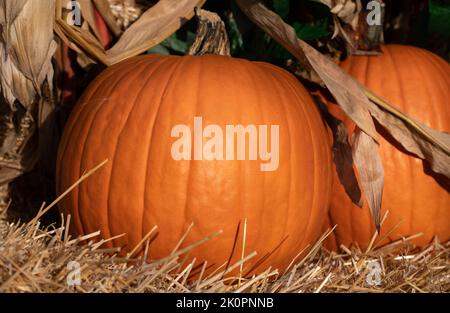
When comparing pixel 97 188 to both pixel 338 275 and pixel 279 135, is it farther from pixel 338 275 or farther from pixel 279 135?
pixel 338 275

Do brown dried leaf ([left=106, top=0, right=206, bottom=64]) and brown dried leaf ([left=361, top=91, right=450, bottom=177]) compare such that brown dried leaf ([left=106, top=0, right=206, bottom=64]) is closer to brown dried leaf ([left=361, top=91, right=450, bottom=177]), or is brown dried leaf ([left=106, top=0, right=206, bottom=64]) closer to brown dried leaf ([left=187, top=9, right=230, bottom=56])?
brown dried leaf ([left=187, top=9, right=230, bottom=56])

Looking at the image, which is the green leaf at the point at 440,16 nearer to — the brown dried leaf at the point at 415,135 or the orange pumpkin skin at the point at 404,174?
the orange pumpkin skin at the point at 404,174

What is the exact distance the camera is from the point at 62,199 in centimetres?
166

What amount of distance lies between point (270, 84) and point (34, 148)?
33.2 inches

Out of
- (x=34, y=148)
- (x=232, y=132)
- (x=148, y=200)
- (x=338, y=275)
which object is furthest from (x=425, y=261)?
(x=34, y=148)

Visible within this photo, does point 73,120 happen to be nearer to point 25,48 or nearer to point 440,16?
point 25,48

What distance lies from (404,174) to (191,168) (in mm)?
622

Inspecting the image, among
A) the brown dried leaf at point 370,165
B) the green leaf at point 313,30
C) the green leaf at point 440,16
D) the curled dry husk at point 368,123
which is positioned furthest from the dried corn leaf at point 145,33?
the green leaf at point 440,16

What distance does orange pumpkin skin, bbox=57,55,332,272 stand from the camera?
1504 millimetres

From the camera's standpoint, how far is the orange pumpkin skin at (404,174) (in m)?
1.76

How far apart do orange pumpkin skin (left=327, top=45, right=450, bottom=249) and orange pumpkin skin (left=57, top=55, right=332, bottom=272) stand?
0.21m

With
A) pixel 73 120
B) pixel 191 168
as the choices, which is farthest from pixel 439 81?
pixel 73 120

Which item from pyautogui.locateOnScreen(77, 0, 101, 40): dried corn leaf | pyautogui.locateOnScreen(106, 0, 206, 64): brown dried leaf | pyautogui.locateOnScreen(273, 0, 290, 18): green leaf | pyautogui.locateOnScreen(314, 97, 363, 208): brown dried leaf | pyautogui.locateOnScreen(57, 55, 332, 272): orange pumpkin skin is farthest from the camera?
pyautogui.locateOnScreen(273, 0, 290, 18): green leaf

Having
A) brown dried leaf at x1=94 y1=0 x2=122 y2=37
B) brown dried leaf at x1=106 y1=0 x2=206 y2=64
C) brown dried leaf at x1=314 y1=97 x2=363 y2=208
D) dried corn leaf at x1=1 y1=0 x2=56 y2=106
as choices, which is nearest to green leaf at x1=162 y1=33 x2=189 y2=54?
brown dried leaf at x1=94 y1=0 x2=122 y2=37
